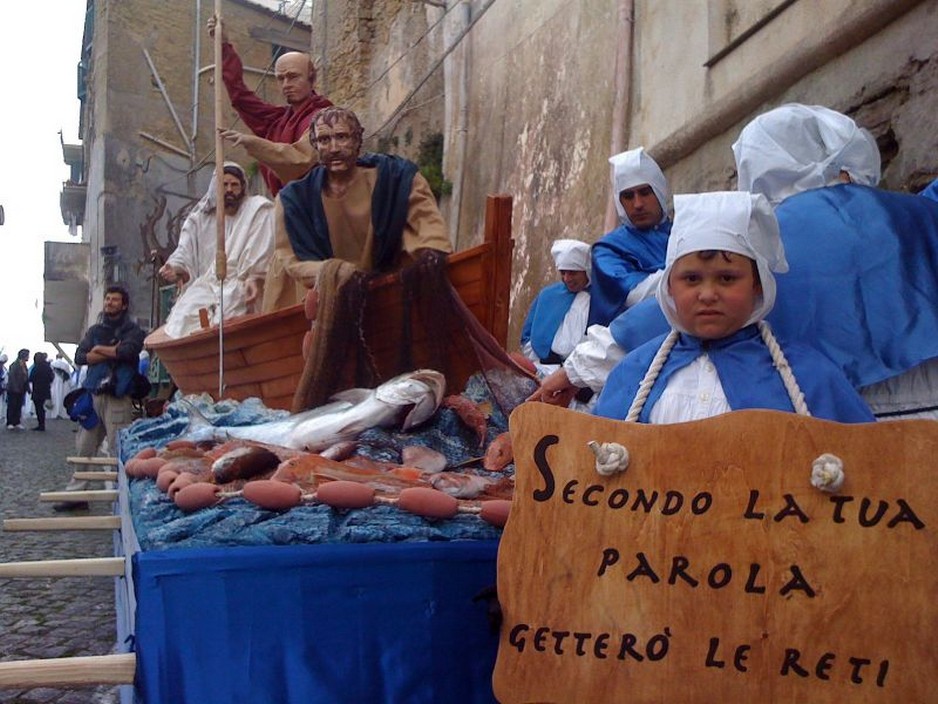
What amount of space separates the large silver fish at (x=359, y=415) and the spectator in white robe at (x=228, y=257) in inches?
74.2

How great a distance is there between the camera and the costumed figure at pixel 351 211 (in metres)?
4.08

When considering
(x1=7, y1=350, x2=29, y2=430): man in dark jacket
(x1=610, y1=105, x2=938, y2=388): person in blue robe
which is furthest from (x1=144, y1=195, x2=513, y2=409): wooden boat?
(x1=7, y1=350, x2=29, y2=430): man in dark jacket

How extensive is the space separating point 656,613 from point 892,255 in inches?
45.5

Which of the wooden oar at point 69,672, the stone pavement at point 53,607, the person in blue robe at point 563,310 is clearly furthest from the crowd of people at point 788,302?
the stone pavement at point 53,607

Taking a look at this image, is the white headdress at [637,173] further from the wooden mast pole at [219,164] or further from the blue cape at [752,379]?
the wooden mast pole at [219,164]

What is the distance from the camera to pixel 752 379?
183 cm

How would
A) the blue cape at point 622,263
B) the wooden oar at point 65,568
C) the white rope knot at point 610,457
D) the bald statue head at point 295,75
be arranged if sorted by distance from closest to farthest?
the white rope knot at point 610,457, the wooden oar at point 65,568, the blue cape at point 622,263, the bald statue head at point 295,75

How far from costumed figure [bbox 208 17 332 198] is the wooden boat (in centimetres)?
97

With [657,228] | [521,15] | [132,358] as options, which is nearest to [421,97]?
[521,15]

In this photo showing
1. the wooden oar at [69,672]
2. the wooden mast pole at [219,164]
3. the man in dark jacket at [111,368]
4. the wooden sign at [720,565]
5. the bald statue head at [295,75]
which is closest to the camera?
the wooden sign at [720,565]

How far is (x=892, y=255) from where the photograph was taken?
7.24 feet

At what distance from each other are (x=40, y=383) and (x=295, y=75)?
16.8 meters

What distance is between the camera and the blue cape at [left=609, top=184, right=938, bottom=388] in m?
2.14

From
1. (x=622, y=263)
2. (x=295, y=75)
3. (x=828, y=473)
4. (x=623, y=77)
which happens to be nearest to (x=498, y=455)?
(x=622, y=263)
